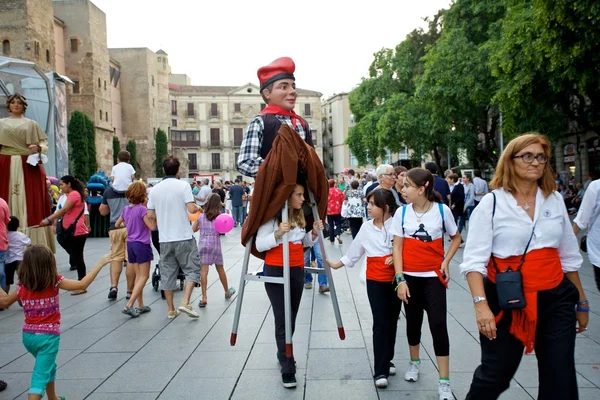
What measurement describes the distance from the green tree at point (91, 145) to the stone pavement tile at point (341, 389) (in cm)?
4613

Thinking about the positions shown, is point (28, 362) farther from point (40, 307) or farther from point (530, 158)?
point (530, 158)

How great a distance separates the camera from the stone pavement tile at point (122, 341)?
5.65 meters

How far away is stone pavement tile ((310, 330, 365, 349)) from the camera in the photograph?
5.61 meters

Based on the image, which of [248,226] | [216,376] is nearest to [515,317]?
[248,226]

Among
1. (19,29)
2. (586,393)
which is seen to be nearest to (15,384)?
(586,393)

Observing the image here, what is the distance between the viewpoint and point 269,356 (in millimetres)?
5312

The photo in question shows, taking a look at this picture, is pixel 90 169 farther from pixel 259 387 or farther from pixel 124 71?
pixel 259 387

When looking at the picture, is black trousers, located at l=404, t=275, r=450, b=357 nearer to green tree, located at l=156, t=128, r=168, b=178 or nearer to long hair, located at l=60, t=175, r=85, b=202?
long hair, located at l=60, t=175, r=85, b=202

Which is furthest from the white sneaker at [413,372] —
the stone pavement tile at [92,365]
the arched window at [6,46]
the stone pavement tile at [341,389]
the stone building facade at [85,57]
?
the stone building facade at [85,57]

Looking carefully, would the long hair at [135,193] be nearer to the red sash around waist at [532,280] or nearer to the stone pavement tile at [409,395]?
the stone pavement tile at [409,395]

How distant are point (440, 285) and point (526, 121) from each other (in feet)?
55.5

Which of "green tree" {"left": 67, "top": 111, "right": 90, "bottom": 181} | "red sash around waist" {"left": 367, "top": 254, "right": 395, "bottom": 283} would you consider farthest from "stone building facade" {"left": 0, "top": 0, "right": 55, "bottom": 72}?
"red sash around waist" {"left": 367, "top": 254, "right": 395, "bottom": 283}

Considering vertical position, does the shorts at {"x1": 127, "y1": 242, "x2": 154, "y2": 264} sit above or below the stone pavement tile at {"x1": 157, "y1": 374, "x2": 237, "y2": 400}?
above

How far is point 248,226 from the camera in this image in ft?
14.5
